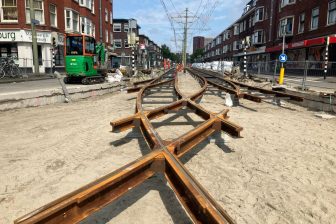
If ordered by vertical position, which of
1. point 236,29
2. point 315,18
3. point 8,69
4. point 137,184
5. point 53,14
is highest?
point 236,29

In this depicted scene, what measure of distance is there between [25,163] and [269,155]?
3.55m

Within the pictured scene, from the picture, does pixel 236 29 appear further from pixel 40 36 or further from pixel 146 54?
pixel 40 36

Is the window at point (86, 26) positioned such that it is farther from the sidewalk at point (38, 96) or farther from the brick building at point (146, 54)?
the sidewalk at point (38, 96)

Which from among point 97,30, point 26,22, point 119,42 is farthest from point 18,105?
point 119,42

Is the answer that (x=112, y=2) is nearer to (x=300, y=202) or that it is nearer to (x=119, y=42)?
(x=119, y=42)

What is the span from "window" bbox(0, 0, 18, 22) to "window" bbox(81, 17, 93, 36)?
9092 millimetres

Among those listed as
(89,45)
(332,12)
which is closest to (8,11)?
(89,45)

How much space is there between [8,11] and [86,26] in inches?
410

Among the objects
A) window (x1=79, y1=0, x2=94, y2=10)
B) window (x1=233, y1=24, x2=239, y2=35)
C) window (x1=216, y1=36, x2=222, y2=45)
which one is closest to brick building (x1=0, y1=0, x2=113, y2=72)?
window (x1=79, y1=0, x2=94, y2=10)

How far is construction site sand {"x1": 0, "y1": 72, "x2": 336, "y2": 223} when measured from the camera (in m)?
2.72

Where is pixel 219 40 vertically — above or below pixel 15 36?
above

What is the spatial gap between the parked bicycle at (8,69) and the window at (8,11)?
7.81m

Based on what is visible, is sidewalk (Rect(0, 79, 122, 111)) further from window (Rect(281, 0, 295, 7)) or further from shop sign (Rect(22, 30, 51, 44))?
window (Rect(281, 0, 295, 7))

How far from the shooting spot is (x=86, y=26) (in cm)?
3509
